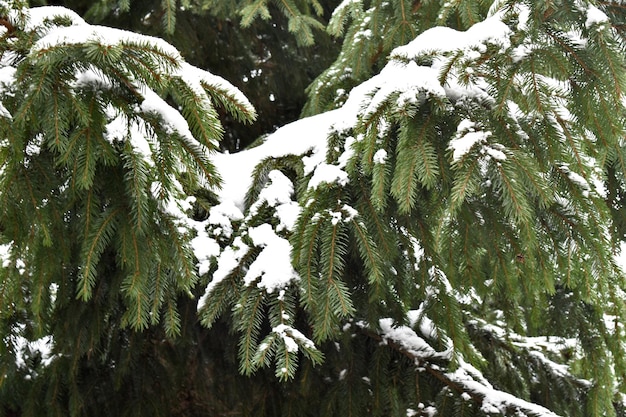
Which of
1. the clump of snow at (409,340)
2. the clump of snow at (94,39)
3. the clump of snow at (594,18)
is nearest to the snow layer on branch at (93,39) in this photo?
the clump of snow at (94,39)

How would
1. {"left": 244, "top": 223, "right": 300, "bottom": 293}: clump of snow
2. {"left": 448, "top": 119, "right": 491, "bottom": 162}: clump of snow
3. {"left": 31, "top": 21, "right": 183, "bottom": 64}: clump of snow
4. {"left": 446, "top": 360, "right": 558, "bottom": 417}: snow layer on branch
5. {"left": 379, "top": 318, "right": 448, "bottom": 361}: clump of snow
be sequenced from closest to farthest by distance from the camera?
{"left": 31, "top": 21, "right": 183, "bottom": 64}: clump of snow < {"left": 448, "top": 119, "right": 491, "bottom": 162}: clump of snow < {"left": 244, "top": 223, "right": 300, "bottom": 293}: clump of snow < {"left": 446, "top": 360, "right": 558, "bottom": 417}: snow layer on branch < {"left": 379, "top": 318, "right": 448, "bottom": 361}: clump of snow

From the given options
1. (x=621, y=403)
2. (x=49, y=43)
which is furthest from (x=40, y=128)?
(x=621, y=403)

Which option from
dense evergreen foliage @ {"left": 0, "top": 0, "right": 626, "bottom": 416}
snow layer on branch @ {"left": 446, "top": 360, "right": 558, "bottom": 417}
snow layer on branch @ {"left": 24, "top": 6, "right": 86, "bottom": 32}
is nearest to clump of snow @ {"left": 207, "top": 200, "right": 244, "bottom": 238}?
dense evergreen foliage @ {"left": 0, "top": 0, "right": 626, "bottom": 416}

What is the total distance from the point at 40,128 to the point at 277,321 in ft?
2.80

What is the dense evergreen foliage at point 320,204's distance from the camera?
1655 mm


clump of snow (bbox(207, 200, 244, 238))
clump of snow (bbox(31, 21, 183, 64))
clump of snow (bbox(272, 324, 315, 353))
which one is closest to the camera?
clump of snow (bbox(31, 21, 183, 64))

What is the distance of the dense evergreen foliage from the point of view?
5.43 feet

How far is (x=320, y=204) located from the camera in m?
1.91

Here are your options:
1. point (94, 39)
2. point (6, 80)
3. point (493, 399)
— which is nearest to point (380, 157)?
point (94, 39)

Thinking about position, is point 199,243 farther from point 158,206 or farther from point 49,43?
point 49,43

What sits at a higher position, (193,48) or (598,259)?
(193,48)

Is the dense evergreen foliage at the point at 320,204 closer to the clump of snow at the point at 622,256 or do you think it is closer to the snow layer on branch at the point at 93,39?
the snow layer on branch at the point at 93,39

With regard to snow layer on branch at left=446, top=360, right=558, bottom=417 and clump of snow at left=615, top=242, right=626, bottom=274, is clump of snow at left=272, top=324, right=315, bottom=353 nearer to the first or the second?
snow layer on branch at left=446, top=360, right=558, bottom=417

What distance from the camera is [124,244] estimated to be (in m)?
1.77
